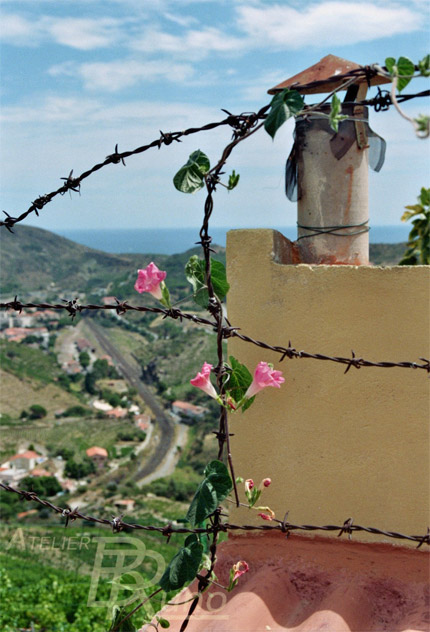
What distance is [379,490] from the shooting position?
5.74ft

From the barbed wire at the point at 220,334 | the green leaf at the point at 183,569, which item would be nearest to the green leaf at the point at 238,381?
the barbed wire at the point at 220,334

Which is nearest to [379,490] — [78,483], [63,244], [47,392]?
[78,483]

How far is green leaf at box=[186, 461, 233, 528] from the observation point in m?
1.21

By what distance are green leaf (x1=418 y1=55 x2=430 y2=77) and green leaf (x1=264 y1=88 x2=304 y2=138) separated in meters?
0.21

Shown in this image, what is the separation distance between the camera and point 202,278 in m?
1.34

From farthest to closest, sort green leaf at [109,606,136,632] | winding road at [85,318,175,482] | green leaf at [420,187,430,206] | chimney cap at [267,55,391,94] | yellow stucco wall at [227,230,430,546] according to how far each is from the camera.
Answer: winding road at [85,318,175,482], green leaf at [420,187,430,206], chimney cap at [267,55,391,94], yellow stucco wall at [227,230,430,546], green leaf at [109,606,136,632]

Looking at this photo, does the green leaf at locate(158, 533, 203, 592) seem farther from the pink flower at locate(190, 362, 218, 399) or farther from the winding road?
the winding road

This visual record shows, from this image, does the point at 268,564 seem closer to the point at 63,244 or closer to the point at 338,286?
the point at 338,286

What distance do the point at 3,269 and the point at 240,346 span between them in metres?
54.4

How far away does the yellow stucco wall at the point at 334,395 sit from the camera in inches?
67.7

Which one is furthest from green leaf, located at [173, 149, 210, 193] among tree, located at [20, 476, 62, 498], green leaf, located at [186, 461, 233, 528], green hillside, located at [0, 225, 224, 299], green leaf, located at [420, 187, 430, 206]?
green hillside, located at [0, 225, 224, 299]

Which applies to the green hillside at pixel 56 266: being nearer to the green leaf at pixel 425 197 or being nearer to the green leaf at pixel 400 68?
the green leaf at pixel 425 197

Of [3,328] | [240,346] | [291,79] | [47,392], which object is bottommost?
[47,392]

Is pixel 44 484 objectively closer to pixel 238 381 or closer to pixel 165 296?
pixel 238 381
